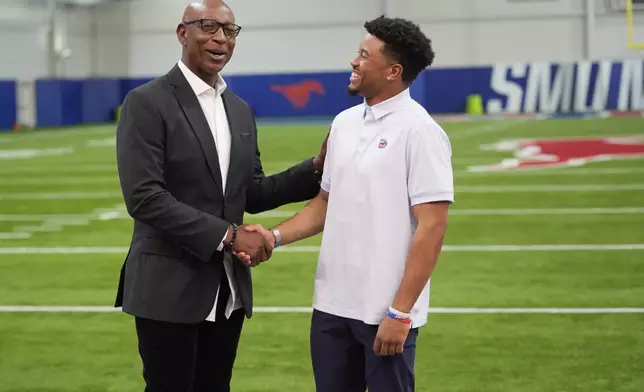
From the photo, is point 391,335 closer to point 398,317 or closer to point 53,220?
point 398,317

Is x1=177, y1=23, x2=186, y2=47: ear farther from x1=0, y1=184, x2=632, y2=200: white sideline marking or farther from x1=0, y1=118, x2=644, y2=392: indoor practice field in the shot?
x1=0, y1=184, x2=632, y2=200: white sideline marking

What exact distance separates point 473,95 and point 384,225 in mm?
29952

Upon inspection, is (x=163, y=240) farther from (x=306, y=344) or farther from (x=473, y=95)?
(x=473, y=95)

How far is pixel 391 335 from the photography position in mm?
3299

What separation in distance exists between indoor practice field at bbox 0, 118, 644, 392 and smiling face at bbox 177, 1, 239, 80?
221 cm

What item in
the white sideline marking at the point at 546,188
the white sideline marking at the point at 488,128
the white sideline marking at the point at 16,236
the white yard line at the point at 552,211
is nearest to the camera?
the white sideline marking at the point at 16,236

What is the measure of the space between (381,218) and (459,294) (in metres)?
4.11

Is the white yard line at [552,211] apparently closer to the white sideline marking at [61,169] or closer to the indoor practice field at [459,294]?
the indoor practice field at [459,294]

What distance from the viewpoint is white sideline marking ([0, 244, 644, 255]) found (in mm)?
8969

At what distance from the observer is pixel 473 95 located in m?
32.8

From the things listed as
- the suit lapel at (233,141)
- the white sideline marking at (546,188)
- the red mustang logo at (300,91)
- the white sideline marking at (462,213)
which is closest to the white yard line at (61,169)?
the white sideline marking at (462,213)

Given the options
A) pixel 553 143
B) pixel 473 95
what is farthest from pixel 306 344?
pixel 473 95

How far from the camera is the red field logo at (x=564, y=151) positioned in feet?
51.3

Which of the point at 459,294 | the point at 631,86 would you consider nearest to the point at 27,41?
the point at 631,86
